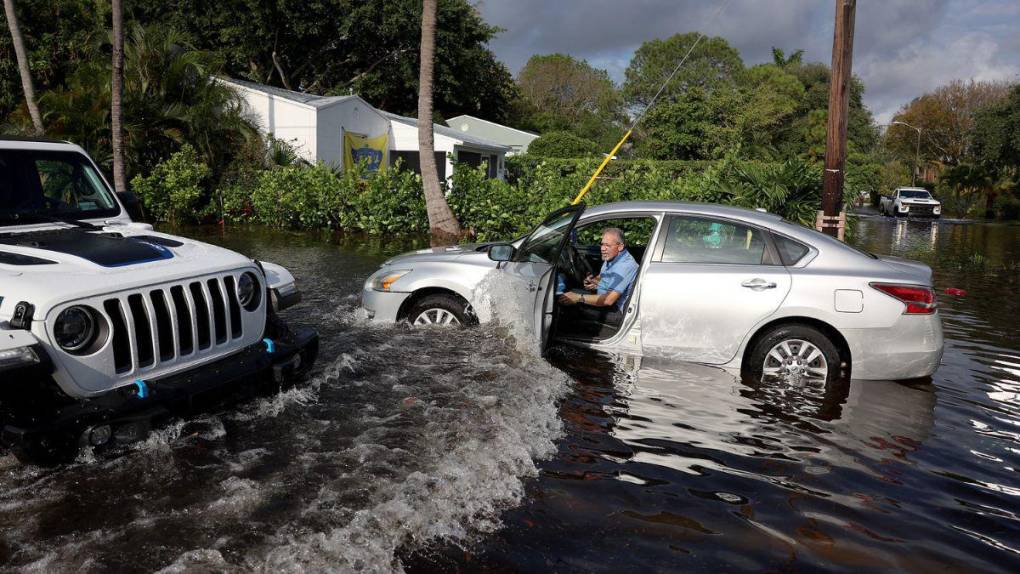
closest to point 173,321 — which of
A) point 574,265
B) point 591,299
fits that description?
point 591,299

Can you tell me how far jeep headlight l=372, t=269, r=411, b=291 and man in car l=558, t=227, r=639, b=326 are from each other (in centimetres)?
147

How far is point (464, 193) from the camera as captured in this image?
16.8 m

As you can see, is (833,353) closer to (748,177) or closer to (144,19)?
(748,177)

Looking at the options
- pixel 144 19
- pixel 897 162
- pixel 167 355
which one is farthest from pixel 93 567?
pixel 897 162

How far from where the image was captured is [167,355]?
4.14 metres

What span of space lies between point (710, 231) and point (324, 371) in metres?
3.29

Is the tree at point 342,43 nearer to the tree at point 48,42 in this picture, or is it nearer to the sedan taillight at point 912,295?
the tree at point 48,42

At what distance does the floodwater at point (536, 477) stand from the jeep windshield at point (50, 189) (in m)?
1.79

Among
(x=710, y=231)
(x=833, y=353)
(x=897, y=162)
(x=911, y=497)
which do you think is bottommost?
(x=911, y=497)

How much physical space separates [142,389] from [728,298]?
167 inches

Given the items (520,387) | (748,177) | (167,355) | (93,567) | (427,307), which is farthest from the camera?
(748,177)

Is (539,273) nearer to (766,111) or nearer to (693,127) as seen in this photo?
(693,127)

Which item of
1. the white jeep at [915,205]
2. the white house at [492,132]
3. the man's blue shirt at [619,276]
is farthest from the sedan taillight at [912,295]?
the white house at [492,132]

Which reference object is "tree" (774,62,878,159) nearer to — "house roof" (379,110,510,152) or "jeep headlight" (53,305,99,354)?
"house roof" (379,110,510,152)
